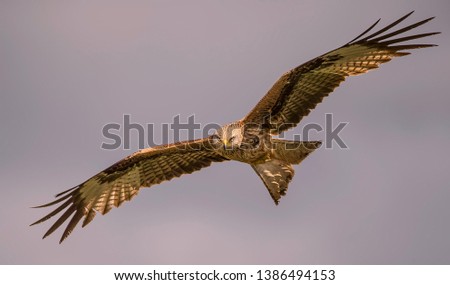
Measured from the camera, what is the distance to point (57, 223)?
1156cm

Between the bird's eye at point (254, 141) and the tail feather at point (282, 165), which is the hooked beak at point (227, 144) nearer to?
the bird's eye at point (254, 141)

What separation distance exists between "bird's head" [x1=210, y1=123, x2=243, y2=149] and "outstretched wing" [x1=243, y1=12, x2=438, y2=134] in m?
0.25

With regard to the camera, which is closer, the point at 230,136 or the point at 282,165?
the point at 230,136

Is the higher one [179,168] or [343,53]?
[343,53]

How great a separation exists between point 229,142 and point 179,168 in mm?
1486

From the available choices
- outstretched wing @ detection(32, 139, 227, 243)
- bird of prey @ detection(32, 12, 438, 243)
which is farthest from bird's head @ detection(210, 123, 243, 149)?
outstretched wing @ detection(32, 139, 227, 243)

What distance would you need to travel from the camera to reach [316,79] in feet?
36.7

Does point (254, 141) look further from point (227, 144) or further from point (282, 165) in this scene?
point (282, 165)

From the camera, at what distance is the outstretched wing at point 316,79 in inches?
437

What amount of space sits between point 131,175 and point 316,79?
10.7 feet

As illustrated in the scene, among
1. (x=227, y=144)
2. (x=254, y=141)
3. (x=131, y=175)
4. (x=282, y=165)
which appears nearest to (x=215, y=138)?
(x=227, y=144)

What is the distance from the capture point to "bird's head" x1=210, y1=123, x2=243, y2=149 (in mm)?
11023
